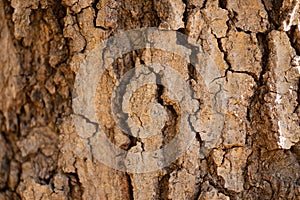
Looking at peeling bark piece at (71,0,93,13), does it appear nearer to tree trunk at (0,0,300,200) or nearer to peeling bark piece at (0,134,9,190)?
tree trunk at (0,0,300,200)

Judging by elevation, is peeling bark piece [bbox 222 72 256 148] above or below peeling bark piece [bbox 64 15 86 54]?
below

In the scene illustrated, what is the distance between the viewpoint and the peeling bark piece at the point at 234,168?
1364 millimetres

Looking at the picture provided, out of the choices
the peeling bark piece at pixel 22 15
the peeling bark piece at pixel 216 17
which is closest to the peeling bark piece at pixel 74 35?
the peeling bark piece at pixel 22 15

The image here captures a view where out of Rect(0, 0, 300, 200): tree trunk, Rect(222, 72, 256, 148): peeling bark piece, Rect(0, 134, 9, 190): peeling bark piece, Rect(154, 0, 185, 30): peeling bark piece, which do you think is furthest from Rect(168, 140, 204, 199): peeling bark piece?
Rect(0, 134, 9, 190): peeling bark piece

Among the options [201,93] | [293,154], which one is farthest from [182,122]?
[293,154]

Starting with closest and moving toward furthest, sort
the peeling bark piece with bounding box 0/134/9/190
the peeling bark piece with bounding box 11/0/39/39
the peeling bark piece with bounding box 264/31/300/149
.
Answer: the peeling bark piece with bounding box 264/31/300/149, the peeling bark piece with bounding box 11/0/39/39, the peeling bark piece with bounding box 0/134/9/190

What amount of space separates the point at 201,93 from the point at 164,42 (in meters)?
0.19

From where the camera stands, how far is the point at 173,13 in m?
1.34

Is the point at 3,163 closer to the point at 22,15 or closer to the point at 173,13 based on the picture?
the point at 22,15

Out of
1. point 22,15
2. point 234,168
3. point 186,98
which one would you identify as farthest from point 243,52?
point 22,15

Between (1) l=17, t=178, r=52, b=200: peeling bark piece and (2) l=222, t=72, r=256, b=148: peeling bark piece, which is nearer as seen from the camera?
(2) l=222, t=72, r=256, b=148: peeling bark piece

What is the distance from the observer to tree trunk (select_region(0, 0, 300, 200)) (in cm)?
134

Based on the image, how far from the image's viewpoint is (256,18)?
1.36 m

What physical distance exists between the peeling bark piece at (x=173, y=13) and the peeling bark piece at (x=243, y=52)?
0.15 m
